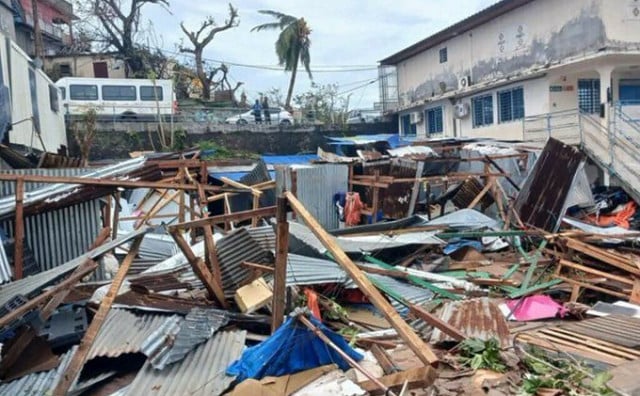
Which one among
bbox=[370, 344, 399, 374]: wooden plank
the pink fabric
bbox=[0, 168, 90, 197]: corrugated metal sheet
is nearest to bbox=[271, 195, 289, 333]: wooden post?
bbox=[370, 344, 399, 374]: wooden plank

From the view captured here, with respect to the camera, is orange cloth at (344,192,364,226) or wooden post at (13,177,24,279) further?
orange cloth at (344,192,364,226)

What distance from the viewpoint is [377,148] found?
66.4ft

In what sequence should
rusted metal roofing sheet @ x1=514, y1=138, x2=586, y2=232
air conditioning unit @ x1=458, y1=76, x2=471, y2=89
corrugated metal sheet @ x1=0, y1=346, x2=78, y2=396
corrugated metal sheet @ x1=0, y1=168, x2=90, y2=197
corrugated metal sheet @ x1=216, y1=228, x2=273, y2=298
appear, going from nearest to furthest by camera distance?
1. corrugated metal sheet @ x1=0, y1=346, x2=78, y2=396
2. corrugated metal sheet @ x1=216, y1=228, x2=273, y2=298
3. corrugated metal sheet @ x1=0, y1=168, x2=90, y2=197
4. rusted metal roofing sheet @ x1=514, y1=138, x2=586, y2=232
5. air conditioning unit @ x1=458, y1=76, x2=471, y2=89

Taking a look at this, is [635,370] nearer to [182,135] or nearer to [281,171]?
[281,171]

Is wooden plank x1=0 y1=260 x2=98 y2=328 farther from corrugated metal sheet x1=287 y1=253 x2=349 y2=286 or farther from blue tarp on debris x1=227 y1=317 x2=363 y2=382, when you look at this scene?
corrugated metal sheet x1=287 y1=253 x2=349 y2=286

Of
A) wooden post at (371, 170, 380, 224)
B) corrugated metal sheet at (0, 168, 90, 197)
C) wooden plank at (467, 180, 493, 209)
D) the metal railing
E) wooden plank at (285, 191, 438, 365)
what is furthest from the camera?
the metal railing

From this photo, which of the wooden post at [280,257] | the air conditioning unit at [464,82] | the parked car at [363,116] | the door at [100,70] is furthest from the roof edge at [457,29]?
the wooden post at [280,257]

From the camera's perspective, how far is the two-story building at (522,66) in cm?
1752

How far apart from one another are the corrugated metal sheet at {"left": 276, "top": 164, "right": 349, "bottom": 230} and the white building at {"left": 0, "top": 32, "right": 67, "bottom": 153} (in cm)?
623

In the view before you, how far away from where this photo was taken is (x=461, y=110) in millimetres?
24375

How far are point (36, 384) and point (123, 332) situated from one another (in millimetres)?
899

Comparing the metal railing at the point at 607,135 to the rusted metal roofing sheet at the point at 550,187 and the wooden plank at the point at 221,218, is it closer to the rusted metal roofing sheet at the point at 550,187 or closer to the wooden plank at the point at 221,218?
the rusted metal roofing sheet at the point at 550,187

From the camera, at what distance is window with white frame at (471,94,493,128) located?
23158 mm

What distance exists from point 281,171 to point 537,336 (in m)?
9.49
